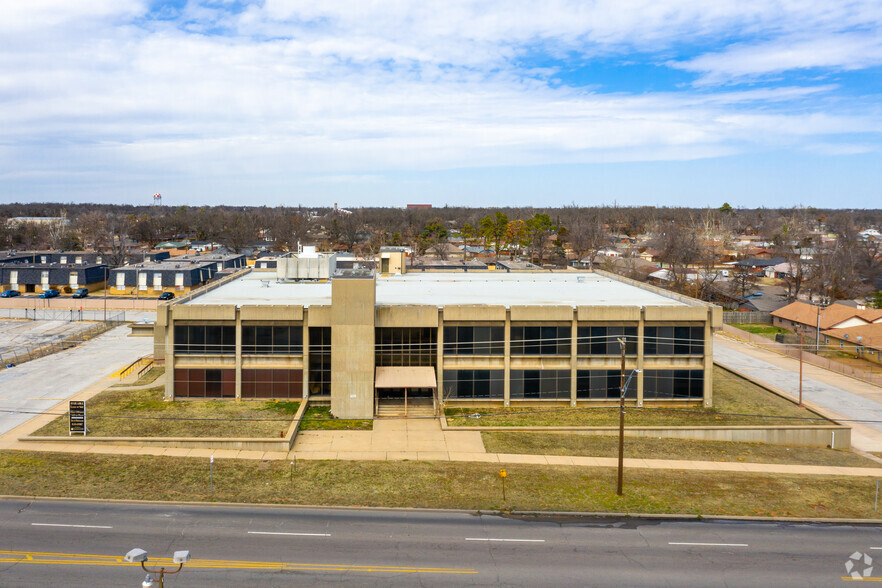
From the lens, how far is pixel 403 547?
25.2 metres

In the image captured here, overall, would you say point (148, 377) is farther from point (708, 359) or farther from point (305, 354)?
point (708, 359)

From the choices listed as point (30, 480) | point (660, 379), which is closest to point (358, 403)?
point (30, 480)

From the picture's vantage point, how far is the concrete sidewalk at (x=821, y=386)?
45.5 metres

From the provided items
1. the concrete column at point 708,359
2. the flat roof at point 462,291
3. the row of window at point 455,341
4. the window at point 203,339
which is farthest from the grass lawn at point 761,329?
the window at point 203,339

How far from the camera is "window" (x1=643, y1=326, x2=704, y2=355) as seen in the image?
1823 inches

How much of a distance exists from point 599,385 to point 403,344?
14885 millimetres

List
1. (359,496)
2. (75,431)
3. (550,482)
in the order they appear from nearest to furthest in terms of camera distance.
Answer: (359,496)
(550,482)
(75,431)

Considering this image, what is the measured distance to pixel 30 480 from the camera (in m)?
31.3

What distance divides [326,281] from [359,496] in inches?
1392

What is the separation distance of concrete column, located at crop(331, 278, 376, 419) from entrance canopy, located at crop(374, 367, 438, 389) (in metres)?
0.99

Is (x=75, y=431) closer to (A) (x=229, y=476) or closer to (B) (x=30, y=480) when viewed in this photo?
(B) (x=30, y=480)

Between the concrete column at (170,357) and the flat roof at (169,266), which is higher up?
the flat roof at (169,266)

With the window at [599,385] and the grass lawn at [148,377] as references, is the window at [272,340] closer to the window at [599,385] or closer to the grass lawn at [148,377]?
the grass lawn at [148,377]

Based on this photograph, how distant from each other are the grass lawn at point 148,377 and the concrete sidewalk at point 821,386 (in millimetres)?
51813
